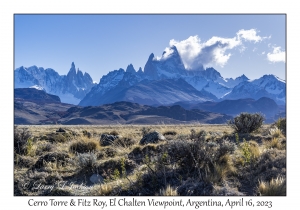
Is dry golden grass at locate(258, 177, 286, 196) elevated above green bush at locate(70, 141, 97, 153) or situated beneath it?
situated beneath

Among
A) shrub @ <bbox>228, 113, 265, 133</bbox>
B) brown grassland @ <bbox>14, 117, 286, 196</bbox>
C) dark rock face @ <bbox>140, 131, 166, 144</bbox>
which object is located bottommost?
brown grassland @ <bbox>14, 117, 286, 196</bbox>

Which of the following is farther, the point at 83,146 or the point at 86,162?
the point at 83,146

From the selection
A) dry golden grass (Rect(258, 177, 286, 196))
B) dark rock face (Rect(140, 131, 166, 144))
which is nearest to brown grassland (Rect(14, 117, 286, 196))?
dry golden grass (Rect(258, 177, 286, 196))

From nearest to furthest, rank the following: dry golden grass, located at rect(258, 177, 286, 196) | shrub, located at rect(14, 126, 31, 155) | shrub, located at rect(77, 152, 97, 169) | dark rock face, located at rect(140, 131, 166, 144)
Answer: dry golden grass, located at rect(258, 177, 286, 196) < shrub, located at rect(77, 152, 97, 169) < shrub, located at rect(14, 126, 31, 155) < dark rock face, located at rect(140, 131, 166, 144)

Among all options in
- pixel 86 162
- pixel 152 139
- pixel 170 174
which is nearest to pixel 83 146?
pixel 152 139

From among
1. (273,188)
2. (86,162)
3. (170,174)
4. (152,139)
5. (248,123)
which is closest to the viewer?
(273,188)

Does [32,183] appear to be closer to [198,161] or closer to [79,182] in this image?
[79,182]

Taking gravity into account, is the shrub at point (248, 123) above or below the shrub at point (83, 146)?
above

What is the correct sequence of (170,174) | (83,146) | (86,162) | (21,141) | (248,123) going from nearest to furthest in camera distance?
(170,174) → (86,162) → (21,141) → (83,146) → (248,123)

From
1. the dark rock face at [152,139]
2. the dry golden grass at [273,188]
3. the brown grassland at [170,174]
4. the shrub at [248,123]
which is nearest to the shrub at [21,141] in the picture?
the brown grassland at [170,174]

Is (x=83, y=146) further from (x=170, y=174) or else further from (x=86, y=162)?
(x=170, y=174)

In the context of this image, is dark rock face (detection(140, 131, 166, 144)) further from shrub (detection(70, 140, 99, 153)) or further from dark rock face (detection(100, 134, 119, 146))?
shrub (detection(70, 140, 99, 153))

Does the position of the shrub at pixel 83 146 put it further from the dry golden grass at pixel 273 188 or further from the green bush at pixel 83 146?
the dry golden grass at pixel 273 188
